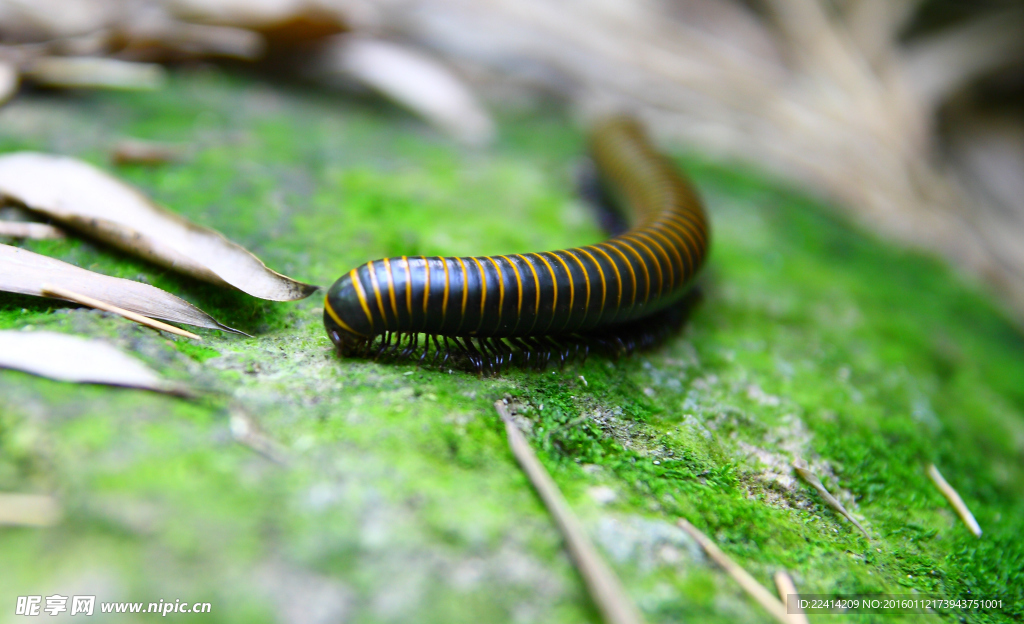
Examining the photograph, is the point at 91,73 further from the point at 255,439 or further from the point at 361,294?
the point at 255,439

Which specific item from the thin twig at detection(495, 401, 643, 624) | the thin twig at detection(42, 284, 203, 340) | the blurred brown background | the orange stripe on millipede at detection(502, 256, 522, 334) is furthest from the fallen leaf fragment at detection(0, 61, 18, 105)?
the thin twig at detection(495, 401, 643, 624)

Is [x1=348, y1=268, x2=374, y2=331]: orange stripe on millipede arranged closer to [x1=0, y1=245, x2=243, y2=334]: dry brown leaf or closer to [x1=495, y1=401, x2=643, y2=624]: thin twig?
[x1=0, y1=245, x2=243, y2=334]: dry brown leaf

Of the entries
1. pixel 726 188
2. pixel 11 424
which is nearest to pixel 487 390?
pixel 11 424

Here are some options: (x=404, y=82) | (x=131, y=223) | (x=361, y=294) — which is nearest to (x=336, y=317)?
(x=361, y=294)

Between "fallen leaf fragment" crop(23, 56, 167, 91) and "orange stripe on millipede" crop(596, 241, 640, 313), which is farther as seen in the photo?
"fallen leaf fragment" crop(23, 56, 167, 91)

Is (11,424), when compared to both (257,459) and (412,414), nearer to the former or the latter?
(257,459)

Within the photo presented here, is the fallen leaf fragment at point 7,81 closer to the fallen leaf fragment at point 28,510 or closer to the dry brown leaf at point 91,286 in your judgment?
the dry brown leaf at point 91,286
